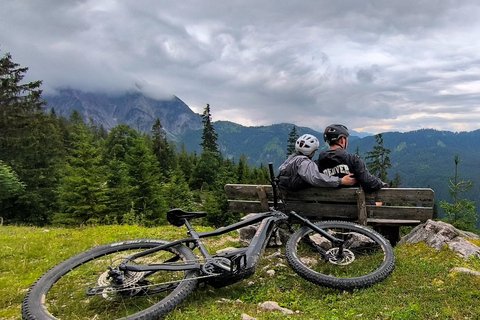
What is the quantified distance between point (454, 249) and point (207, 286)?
182 inches

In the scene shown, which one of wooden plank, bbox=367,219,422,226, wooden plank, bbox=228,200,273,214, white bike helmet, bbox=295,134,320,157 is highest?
white bike helmet, bbox=295,134,320,157

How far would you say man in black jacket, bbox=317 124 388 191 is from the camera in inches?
225

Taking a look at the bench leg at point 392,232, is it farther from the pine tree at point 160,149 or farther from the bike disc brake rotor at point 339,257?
the pine tree at point 160,149

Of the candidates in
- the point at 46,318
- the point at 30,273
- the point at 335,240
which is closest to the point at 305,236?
the point at 335,240

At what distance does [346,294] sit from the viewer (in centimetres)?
414

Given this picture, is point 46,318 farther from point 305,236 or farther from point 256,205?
point 256,205

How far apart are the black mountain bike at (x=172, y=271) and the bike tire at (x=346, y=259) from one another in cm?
1

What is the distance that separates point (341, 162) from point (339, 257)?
2.08m

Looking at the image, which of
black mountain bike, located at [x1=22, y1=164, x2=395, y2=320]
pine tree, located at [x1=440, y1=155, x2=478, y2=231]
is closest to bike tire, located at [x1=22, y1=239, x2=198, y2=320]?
black mountain bike, located at [x1=22, y1=164, x2=395, y2=320]

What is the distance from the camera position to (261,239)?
185 inches

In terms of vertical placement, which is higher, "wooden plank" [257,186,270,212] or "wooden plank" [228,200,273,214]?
"wooden plank" [257,186,270,212]

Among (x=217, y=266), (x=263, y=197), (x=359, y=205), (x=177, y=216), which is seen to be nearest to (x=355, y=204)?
(x=359, y=205)

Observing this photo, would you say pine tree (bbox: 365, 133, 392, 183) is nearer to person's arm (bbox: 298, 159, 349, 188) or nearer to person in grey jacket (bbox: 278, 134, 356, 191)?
person in grey jacket (bbox: 278, 134, 356, 191)

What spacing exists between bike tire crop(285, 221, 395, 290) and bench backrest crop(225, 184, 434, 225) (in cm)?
65
